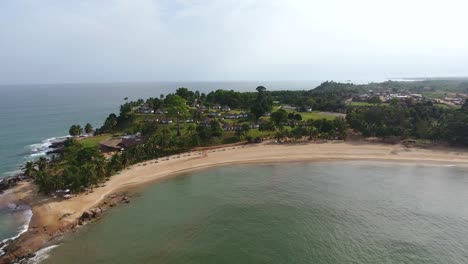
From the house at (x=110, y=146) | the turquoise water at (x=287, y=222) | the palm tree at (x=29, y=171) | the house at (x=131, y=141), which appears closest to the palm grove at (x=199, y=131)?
the palm tree at (x=29, y=171)

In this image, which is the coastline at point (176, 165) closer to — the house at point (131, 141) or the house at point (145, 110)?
the house at point (131, 141)

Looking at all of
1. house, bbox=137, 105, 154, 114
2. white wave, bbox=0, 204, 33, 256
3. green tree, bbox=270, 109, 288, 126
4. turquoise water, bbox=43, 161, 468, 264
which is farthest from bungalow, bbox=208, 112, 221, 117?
white wave, bbox=0, 204, 33, 256

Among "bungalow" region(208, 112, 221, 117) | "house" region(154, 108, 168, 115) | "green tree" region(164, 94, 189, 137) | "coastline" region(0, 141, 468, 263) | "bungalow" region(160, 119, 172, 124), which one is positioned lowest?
"coastline" region(0, 141, 468, 263)

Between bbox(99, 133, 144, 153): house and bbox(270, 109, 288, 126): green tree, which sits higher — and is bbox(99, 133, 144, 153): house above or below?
below

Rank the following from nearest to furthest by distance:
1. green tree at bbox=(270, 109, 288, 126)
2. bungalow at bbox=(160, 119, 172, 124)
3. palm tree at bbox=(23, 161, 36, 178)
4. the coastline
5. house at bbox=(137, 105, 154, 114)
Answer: the coastline → palm tree at bbox=(23, 161, 36, 178) → green tree at bbox=(270, 109, 288, 126) → bungalow at bbox=(160, 119, 172, 124) → house at bbox=(137, 105, 154, 114)

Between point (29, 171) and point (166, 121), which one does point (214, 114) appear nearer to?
point (166, 121)

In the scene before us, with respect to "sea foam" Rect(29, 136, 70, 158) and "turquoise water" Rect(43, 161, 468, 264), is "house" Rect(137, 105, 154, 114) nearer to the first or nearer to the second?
"sea foam" Rect(29, 136, 70, 158)

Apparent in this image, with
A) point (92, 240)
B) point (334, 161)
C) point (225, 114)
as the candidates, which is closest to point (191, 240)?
point (92, 240)
